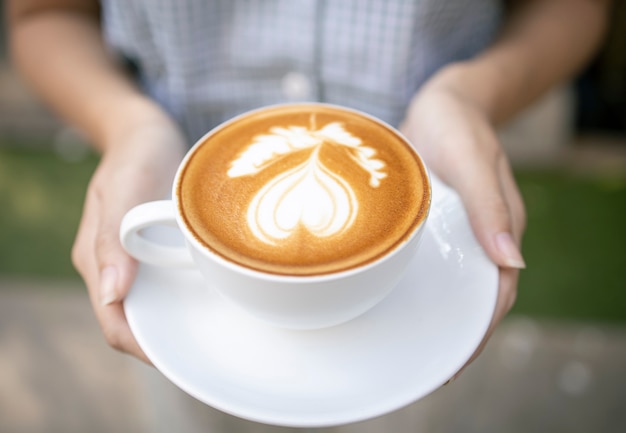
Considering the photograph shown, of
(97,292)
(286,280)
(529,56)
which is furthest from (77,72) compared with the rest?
(529,56)

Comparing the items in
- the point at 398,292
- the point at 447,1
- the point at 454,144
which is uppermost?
the point at 447,1

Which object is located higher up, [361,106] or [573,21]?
Answer: [573,21]

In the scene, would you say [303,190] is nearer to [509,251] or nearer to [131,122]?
Result: [509,251]

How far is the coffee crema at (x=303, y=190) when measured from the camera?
758 millimetres

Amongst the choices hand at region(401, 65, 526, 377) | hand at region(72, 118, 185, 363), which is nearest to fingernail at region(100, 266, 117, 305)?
hand at region(72, 118, 185, 363)

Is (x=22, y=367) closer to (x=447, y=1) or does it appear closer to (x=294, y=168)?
(x=294, y=168)

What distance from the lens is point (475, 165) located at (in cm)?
97

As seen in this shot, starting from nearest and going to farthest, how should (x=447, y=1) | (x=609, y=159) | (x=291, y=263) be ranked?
1. (x=291, y=263)
2. (x=447, y=1)
3. (x=609, y=159)

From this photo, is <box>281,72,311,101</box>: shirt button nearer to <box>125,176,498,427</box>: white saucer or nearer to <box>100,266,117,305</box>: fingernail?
<box>125,176,498,427</box>: white saucer

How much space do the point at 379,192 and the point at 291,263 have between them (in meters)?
0.16

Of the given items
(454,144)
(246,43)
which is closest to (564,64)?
(454,144)

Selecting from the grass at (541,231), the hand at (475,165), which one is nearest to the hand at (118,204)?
the hand at (475,165)

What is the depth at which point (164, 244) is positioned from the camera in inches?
36.0

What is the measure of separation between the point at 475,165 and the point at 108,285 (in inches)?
22.1
